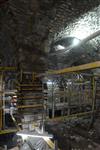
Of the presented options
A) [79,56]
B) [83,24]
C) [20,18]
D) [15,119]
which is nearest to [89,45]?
[79,56]

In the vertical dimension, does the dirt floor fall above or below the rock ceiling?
below

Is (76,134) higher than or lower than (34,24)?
lower

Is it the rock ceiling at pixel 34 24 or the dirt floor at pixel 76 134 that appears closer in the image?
the dirt floor at pixel 76 134

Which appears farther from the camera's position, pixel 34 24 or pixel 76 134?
pixel 34 24

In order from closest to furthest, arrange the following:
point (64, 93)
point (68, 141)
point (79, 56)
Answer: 1. point (68, 141)
2. point (64, 93)
3. point (79, 56)

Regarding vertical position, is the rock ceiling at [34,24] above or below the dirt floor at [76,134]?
above

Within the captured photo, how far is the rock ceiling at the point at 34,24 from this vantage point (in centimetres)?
473

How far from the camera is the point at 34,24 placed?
4980 millimetres

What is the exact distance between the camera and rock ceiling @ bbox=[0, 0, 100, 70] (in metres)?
4.73

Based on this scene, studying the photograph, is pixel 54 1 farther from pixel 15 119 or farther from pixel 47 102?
pixel 15 119

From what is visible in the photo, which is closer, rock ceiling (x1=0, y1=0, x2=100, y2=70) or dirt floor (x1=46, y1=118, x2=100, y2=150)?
dirt floor (x1=46, y1=118, x2=100, y2=150)

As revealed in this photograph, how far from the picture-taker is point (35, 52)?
205 inches

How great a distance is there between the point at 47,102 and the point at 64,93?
0.65 meters

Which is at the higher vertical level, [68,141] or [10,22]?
[10,22]
